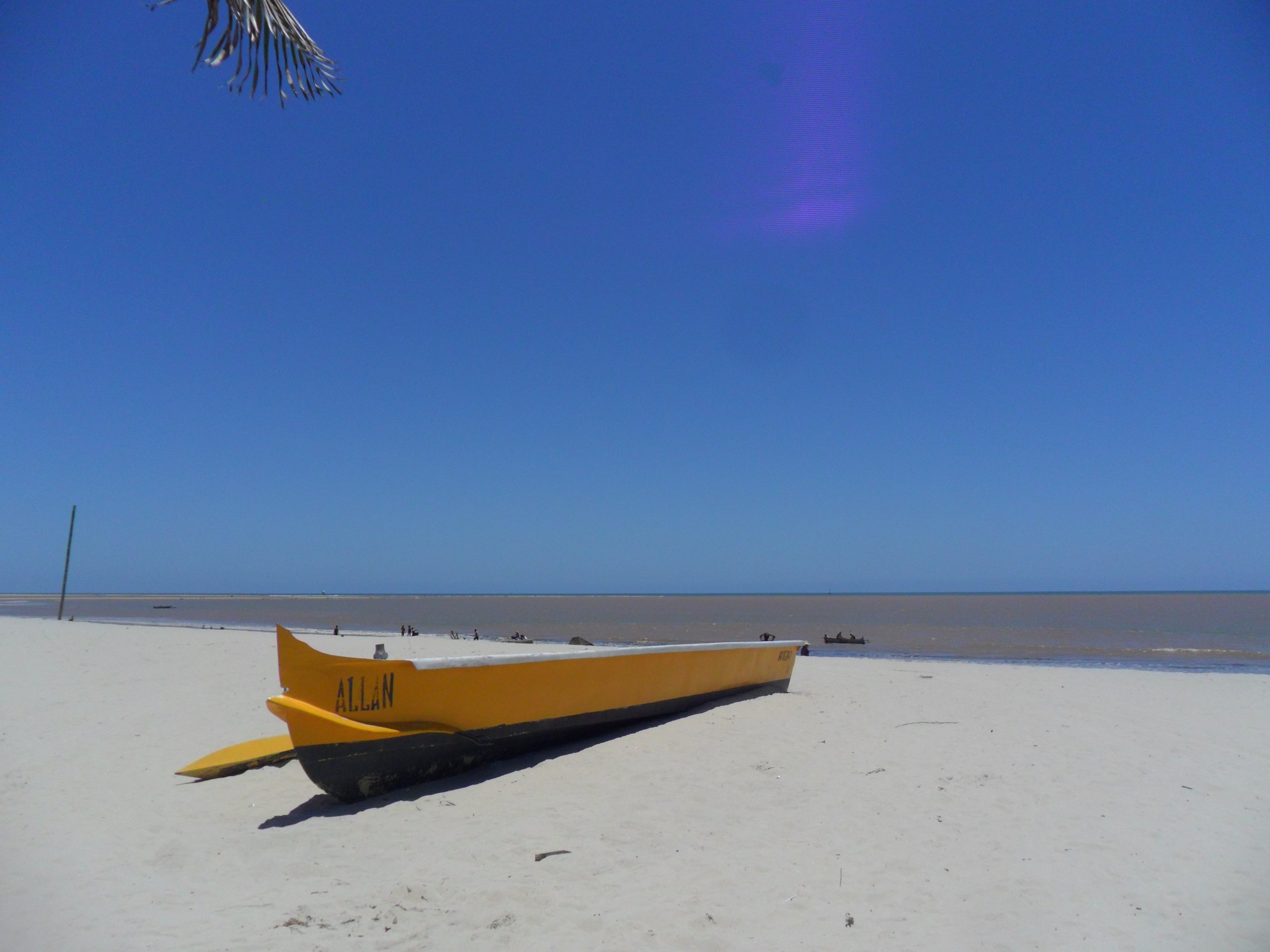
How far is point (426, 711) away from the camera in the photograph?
16.7 feet

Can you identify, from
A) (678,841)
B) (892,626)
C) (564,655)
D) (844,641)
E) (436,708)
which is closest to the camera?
(678,841)

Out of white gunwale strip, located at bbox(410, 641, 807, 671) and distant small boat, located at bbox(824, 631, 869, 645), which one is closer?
white gunwale strip, located at bbox(410, 641, 807, 671)

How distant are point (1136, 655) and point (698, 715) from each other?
52.9 feet

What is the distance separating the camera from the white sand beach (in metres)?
3.06

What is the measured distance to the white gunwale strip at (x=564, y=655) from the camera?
515 centimetres

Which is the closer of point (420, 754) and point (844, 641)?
point (420, 754)

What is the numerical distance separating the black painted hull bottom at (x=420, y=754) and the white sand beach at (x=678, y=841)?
0.46ft

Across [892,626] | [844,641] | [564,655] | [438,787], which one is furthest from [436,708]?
[892,626]

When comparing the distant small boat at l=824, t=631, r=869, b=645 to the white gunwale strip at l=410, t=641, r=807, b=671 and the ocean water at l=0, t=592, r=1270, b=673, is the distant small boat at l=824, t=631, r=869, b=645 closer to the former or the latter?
the ocean water at l=0, t=592, r=1270, b=673

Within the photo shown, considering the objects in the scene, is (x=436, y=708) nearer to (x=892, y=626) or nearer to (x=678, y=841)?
(x=678, y=841)

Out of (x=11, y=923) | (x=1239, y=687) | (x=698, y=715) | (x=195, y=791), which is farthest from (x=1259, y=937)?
(x=1239, y=687)

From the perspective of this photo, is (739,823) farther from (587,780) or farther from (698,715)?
(698,715)

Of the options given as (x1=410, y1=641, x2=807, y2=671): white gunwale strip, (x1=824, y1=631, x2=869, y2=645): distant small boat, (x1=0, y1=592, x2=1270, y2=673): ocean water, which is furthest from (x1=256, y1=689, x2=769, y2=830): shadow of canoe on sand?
(x1=824, y1=631, x2=869, y2=645): distant small boat

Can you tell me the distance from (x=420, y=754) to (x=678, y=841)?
2109 millimetres
